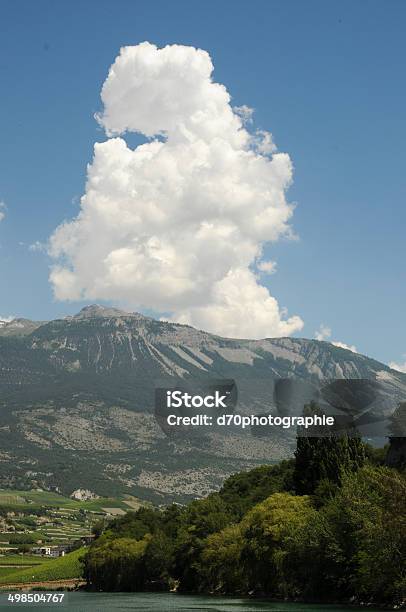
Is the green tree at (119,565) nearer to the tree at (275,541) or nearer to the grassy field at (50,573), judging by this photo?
the grassy field at (50,573)

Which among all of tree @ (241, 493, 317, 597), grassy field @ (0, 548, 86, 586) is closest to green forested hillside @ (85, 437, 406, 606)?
tree @ (241, 493, 317, 597)

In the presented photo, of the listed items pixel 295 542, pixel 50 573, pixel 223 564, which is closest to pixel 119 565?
pixel 223 564

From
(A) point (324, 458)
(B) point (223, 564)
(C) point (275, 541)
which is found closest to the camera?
(C) point (275, 541)

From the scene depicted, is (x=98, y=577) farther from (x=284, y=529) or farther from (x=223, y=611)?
(x=223, y=611)

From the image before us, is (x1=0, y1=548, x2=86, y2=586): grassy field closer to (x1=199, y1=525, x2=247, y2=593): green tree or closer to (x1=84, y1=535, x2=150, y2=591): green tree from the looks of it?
(x1=84, y1=535, x2=150, y2=591): green tree

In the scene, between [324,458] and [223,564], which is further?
[223,564]

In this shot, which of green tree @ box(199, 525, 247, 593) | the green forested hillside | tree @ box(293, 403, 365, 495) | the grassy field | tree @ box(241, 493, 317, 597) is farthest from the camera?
the grassy field

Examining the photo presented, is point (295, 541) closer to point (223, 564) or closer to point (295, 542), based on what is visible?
point (295, 542)

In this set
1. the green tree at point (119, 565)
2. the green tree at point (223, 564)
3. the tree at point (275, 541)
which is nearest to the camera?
the tree at point (275, 541)

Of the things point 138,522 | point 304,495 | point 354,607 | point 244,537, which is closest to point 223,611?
point 354,607

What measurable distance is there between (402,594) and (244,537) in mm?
28059

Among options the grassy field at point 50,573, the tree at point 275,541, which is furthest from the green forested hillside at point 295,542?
the grassy field at point 50,573

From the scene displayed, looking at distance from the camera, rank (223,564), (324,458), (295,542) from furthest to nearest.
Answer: (223,564) < (324,458) < (295,542)

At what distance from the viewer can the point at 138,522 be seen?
148 m
